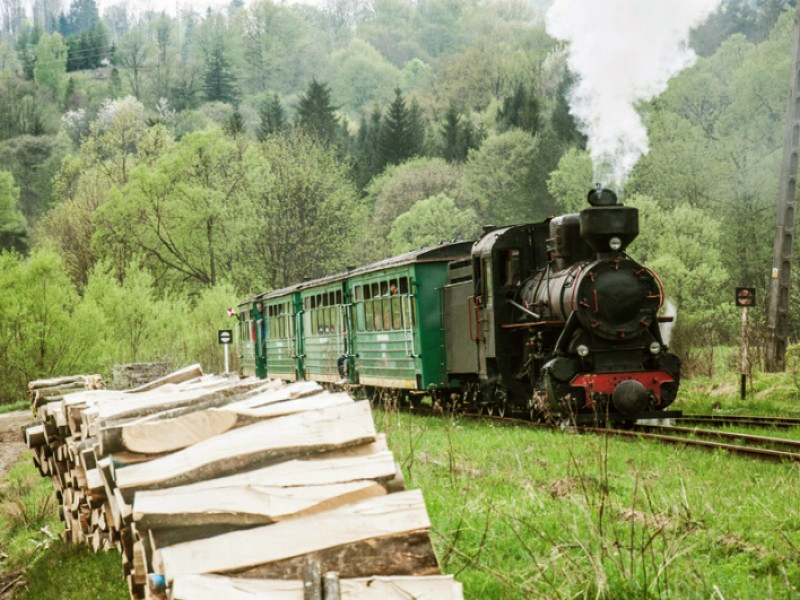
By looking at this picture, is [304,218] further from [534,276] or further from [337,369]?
[534,276]

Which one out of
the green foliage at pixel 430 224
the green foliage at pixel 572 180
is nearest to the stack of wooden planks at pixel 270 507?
the green foliage at pixel 572 180

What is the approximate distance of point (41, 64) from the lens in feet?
437

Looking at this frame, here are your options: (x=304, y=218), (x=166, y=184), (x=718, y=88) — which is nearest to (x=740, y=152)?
(x=718, y=88)

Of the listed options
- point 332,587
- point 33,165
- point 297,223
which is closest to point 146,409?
point 332,587

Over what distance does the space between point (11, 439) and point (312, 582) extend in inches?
832

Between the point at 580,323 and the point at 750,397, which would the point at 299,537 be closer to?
the point at 580,323

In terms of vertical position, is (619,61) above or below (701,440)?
above

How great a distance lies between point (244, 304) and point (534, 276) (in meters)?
20.1

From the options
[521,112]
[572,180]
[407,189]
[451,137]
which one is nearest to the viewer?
[572,180]

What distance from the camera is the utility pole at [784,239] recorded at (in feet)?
69.5

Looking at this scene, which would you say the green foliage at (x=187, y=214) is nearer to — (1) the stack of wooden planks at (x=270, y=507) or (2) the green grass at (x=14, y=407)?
(2) the green grass at (x=14, y=407)

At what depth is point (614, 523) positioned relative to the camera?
248 inches

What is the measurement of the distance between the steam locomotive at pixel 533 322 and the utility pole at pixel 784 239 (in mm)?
6188

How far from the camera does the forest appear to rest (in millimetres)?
40125
